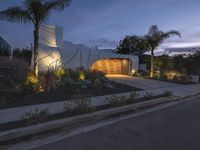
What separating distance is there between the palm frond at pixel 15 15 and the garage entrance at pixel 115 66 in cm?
1512

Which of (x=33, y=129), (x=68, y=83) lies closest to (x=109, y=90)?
(x=68, y=83)

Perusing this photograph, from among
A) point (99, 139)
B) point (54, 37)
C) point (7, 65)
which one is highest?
point (54, 37)

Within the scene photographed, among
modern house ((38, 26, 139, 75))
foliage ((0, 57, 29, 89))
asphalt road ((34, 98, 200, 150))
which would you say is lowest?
asphalt road ((34, 98, 200, 150))

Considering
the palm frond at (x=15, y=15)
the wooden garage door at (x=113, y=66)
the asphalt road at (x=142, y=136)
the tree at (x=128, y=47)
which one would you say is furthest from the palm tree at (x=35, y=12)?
the tree at (x=128, y=47)

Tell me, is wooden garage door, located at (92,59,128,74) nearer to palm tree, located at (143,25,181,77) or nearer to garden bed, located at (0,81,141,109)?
palm tree, located at (143,25,181,77)

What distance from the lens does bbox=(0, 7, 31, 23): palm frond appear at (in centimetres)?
1358

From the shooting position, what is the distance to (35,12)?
43.8ft

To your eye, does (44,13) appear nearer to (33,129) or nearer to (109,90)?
(109,90)

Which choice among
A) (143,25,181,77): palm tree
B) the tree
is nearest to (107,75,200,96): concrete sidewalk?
(143,25,181,77): palm tree

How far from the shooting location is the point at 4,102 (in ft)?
33.2

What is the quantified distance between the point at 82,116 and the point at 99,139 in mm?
2125

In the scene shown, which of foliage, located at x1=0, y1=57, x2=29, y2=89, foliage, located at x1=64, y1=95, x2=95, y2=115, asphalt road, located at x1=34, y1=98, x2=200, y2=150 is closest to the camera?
asphalt road, located at x1=34, y1=98, x2=200, y2=150

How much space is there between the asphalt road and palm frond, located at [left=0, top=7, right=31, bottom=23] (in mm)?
7950

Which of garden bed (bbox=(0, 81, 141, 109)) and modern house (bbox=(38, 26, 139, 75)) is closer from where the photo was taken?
garden bed (bbox=(0, 81, 141, 109))
